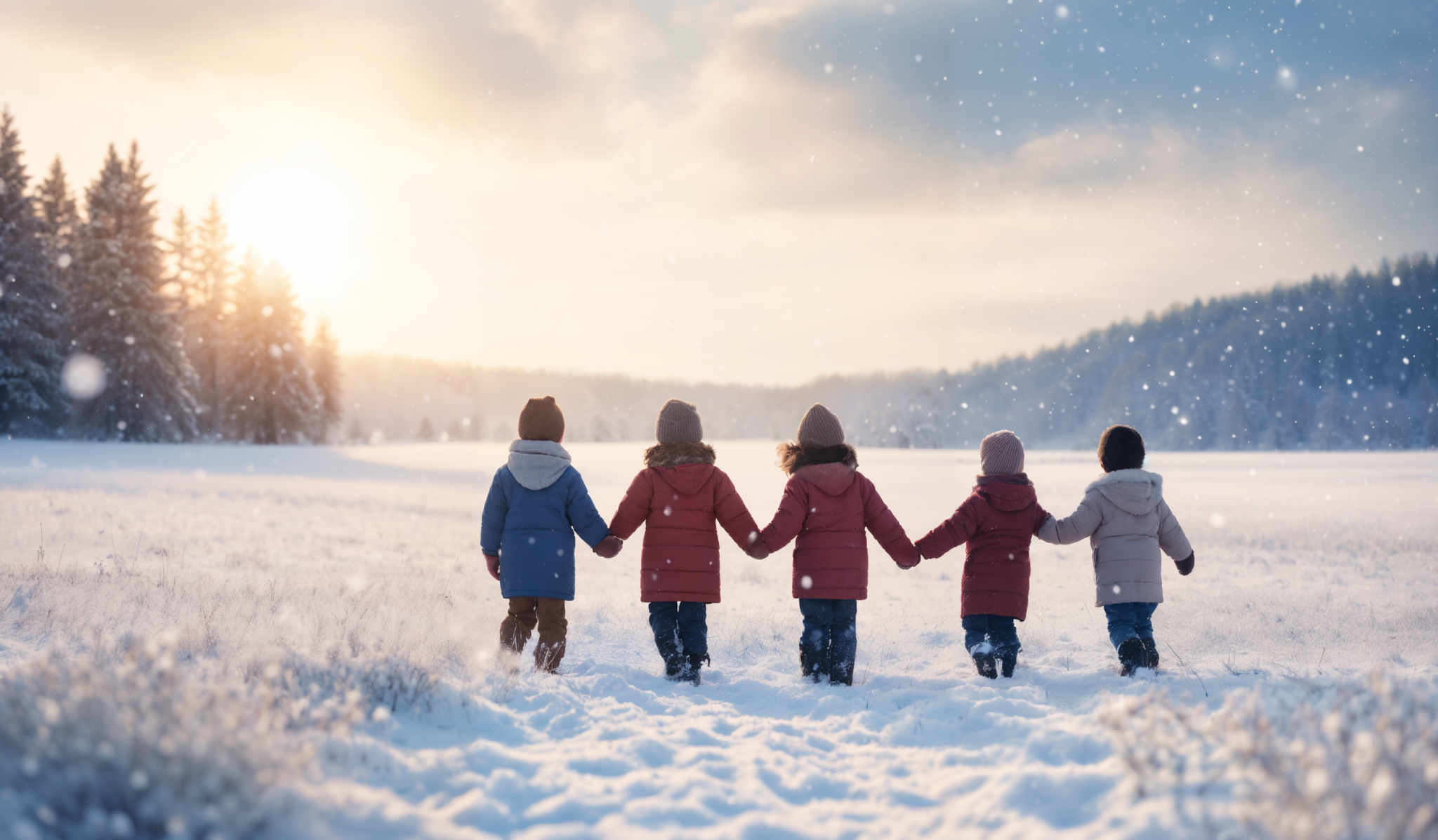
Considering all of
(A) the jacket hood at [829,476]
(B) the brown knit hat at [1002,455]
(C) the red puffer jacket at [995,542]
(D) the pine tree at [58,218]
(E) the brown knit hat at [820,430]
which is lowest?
(C) the red puffer jacket at [995,542]

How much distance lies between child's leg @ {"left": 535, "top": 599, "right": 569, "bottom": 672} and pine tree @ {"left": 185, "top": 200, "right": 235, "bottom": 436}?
2005 inches

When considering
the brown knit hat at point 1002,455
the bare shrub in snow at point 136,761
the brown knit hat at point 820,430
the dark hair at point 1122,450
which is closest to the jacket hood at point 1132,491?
the dark hair at point 1122,450

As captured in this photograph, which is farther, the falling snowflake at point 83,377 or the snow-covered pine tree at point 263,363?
the snow-covered pine tree at point 263,363

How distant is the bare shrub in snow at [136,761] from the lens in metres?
2.74

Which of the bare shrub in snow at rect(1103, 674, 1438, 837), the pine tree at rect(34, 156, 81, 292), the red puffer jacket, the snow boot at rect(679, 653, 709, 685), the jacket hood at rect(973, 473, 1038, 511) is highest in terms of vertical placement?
the pine tree at rect(34, 156, 81, 292)

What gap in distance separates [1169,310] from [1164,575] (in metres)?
155

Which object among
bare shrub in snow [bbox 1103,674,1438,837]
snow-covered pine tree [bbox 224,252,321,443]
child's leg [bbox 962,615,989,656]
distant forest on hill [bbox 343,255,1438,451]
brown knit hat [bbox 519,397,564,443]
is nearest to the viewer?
bare shrub in snow [bbox 1103,674,1438,837]

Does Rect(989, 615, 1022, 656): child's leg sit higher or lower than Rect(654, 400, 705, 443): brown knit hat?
lower

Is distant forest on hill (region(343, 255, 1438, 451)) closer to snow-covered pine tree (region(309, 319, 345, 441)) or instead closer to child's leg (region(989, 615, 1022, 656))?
snow-covered pine tree (region(309, 319, 345, 441))

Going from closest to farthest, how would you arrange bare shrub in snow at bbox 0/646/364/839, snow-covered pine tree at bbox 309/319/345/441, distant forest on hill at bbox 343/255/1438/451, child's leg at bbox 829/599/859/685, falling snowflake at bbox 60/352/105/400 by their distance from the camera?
bare shrub in snow at bbox 0/646/364/839 → child's leg at bbox 829/599/859/685 → falling snowflake at bbox 60/352/105/400 → snow-covered pine tree at bbox 309/319/345/441 → distant forest on hill at bbox 343/255/1438/451

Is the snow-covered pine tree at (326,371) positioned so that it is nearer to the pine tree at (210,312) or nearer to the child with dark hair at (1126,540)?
the pine tree at (210,312)

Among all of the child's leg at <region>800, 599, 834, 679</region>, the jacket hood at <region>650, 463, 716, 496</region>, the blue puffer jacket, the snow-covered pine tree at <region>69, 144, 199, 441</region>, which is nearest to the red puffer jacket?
the child's leg at <region>800, 599, 834, 679</region>

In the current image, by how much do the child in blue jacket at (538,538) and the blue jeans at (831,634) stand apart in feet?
5.58

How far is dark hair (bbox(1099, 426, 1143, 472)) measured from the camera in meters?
6.61
